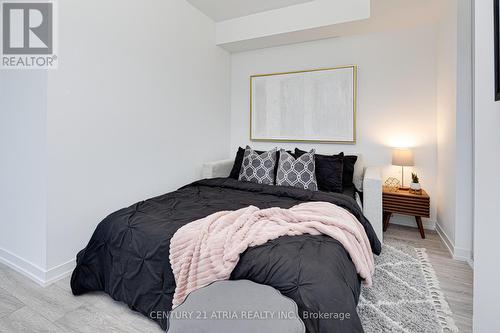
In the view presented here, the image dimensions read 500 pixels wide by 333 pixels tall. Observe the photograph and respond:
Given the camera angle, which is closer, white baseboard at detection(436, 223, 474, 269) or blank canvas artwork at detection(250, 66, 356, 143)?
white baseboard at detection(436, 223, 474, 269)

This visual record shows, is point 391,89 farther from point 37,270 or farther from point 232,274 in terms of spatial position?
point 37,270

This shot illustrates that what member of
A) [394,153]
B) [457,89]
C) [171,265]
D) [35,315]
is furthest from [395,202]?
[35,315]

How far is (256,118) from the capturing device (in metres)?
3.85

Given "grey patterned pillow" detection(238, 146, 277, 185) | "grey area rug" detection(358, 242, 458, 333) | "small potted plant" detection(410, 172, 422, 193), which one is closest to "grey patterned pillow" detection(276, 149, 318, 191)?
"grey patterned pillow" detection(238, 146, 277, 185)

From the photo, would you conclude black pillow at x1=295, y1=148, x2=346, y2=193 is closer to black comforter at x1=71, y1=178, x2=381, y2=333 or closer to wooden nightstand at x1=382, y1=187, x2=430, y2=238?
black comforter at x1=71, y1=178, x2=381, y2=333

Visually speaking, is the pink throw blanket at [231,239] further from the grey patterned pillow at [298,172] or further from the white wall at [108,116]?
the white wall at [108,116]

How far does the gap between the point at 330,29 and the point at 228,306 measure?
3.22 meters

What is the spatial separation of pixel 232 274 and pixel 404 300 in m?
1.26

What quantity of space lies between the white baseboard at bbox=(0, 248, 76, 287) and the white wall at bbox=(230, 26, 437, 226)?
2.98m

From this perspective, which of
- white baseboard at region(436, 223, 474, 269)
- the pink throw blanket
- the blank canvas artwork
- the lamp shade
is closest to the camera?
the pink throw blanket

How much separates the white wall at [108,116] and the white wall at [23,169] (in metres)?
0.02

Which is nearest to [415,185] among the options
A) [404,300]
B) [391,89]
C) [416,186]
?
[416,186]

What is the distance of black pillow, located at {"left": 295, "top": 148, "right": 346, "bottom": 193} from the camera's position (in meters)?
2.71

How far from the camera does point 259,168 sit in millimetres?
2932
